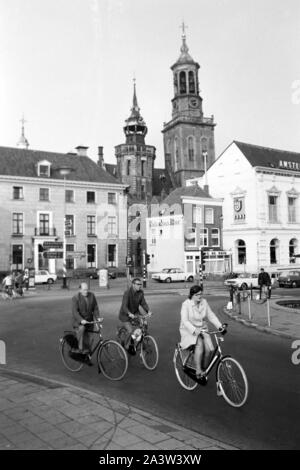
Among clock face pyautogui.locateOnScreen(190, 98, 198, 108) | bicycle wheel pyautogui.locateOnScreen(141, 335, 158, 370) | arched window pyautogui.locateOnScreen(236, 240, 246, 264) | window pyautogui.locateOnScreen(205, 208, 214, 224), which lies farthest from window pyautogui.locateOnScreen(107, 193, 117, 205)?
bicycle wheel pyautogui.locateOnScreen(141, 335, 158, 370)

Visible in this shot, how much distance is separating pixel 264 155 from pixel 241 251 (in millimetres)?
12602

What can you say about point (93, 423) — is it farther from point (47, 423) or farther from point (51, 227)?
point (51, 227)

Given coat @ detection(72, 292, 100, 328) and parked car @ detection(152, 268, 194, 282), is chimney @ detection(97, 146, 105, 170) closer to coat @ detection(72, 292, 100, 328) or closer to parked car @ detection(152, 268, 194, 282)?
parked car @ detection(152, 268, 194, 282)

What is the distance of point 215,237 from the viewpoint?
53.0 metres

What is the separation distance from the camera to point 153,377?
795cm

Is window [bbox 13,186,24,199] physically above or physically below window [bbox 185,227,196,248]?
above

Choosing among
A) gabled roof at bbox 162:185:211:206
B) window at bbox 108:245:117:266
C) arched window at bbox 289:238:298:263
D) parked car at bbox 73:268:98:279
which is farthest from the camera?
arched window at bbox 289:238:298:263

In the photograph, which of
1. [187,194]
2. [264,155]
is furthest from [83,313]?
[264,155]

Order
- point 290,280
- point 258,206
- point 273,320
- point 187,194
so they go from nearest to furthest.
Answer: point 273,320, point 290,280, point 258,206, point 187,194

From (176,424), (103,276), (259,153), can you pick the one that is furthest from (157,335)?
(259,153)

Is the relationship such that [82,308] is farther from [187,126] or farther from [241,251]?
[187,126]

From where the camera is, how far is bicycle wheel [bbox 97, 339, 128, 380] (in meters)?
7.94

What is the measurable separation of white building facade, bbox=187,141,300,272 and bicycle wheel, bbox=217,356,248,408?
145ft

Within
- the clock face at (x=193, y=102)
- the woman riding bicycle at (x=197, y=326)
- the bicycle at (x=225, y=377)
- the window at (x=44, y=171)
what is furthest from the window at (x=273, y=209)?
the bicycle at (x=225, y=377)
